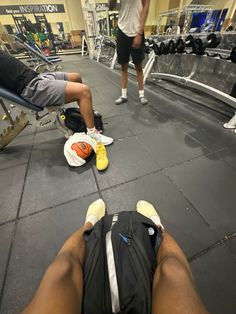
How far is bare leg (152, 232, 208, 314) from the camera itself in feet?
1.65

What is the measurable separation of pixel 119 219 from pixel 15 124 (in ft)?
5.40

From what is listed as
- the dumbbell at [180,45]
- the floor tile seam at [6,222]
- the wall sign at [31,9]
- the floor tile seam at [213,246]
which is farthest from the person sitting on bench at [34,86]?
the wall sign at [31,9]

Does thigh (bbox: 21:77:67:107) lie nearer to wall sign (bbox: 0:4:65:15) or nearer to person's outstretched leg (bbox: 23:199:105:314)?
person's outstretched leg (bbox: 23:199:105:314)

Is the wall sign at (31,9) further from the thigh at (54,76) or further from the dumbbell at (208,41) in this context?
the thigh at (54,76)

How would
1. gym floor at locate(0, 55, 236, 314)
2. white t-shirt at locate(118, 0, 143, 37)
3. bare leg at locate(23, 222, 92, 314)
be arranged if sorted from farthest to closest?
white t-shirt at locate(118, 0, 143, 37) < gym floor at locate(0, 55, 236, 314) < bare leg at locate(23, 222, 92, 314)

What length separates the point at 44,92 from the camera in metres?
1.36

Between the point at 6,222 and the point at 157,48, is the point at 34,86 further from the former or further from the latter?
the point at 157,48

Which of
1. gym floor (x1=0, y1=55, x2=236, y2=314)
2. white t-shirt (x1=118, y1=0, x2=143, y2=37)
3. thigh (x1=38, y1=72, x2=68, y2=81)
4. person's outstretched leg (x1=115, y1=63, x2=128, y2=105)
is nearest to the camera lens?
gym floor (x1=0, y1=55, x2=236, y2=314)

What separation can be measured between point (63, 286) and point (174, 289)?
38 centimetres

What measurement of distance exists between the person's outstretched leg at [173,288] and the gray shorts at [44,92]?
4.45ft

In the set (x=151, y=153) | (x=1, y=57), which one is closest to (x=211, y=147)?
(x=151, y=153)

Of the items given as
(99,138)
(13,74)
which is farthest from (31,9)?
(99,138)

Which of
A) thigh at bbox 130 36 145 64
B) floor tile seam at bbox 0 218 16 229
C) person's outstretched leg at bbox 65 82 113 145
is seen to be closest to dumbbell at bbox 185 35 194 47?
thigh at bbox 130 36 145 64

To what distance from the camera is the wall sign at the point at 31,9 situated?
8977 mm
